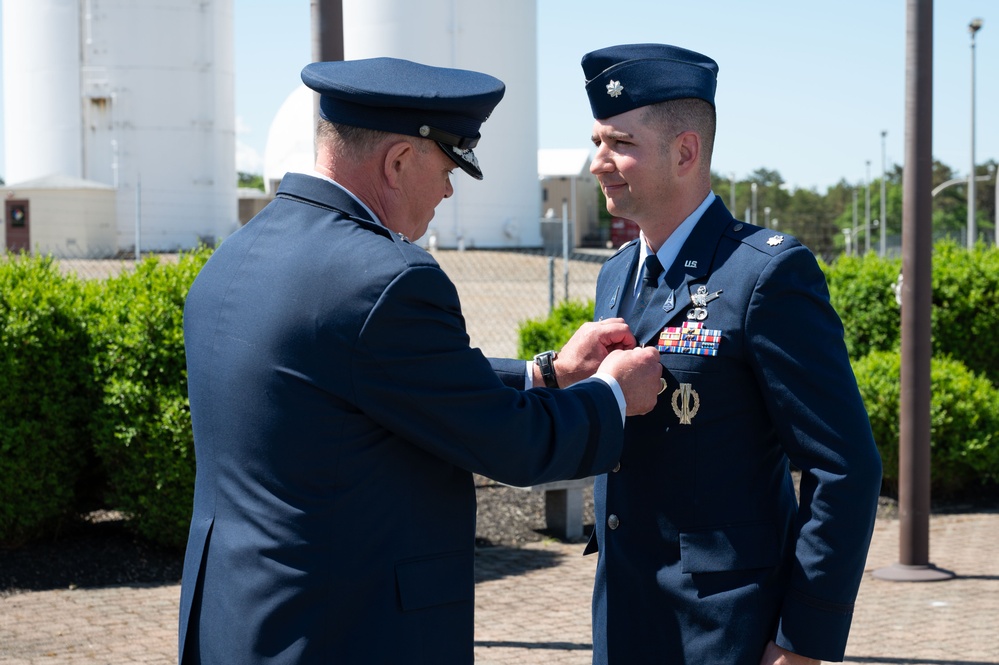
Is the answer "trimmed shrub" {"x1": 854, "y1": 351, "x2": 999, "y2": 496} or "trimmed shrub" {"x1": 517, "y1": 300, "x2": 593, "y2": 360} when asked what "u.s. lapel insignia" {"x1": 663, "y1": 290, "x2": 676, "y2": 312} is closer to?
"trimmed shrub" {"x1": 854, "y1": 351, "x2": 999, "y2": 496}

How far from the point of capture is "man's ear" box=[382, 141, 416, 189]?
2539mm

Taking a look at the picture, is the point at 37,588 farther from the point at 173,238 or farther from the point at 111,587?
the point at 173,238

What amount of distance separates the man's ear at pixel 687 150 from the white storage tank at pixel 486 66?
37.3m

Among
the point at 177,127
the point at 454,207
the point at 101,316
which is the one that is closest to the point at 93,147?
the point at 177,127

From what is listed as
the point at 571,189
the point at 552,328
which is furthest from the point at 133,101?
the point at 552,328

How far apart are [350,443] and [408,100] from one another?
0.74 metres

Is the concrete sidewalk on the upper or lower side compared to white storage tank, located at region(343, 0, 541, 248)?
lower

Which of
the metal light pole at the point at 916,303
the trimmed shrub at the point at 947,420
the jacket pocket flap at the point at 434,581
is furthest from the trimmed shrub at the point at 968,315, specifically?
the jacket pocket flap at the point at 434,581

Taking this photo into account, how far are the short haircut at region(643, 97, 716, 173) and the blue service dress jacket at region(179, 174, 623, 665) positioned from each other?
2.61ft

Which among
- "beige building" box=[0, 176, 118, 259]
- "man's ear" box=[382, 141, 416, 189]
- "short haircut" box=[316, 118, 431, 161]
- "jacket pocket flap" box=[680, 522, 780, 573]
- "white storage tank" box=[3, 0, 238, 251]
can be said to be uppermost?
"white storage tank" box=[3, 0, 238, 251]

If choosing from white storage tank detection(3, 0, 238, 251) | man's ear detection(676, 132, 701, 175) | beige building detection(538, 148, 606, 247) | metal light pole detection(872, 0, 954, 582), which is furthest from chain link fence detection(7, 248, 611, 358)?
man's ear detection(676, 132, 701, 175)

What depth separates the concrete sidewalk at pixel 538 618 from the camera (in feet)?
19.0

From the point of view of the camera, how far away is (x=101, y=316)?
7.63 metres

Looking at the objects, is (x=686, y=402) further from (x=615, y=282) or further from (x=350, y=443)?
(x=350, y=443)
